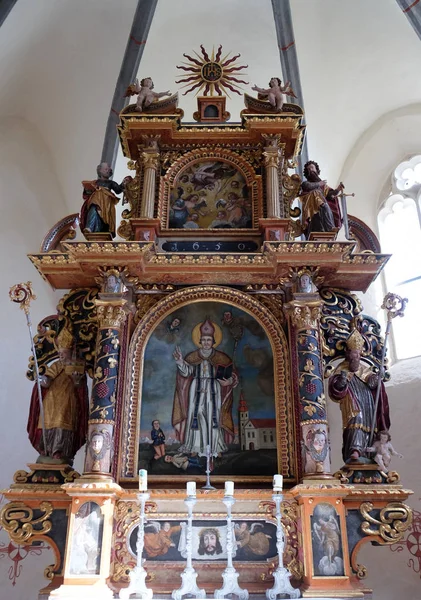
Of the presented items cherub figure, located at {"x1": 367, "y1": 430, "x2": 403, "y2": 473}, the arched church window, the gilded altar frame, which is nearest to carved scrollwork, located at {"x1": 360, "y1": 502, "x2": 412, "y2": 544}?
cherub figure, located at {"x1": 367, "y1": 430, "x2": 403, "y2": 473}

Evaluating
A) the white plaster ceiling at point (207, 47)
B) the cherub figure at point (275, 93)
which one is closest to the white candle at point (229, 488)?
the cherub figure at point (275, 93)

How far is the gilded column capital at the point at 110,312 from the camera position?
25.6 feet

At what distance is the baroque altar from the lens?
674cm

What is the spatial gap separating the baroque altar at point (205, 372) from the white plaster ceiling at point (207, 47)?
380 cm

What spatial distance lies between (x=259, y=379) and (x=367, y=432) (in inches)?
56.5

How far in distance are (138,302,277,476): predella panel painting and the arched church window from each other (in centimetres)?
471

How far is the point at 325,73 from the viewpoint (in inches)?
508

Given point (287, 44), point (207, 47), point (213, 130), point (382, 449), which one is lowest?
point (382, 449)

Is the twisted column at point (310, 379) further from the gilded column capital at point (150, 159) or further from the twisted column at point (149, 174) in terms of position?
the gilded column capital at point (150, 159)

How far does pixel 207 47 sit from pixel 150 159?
5.39 m

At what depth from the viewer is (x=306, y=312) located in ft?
A: 25.5

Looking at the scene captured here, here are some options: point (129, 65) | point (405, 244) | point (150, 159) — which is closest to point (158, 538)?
point (150, 159)

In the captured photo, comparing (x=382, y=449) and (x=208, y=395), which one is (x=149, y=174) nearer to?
(x=208, y=395)

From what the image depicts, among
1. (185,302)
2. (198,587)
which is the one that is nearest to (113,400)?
(185,302)
